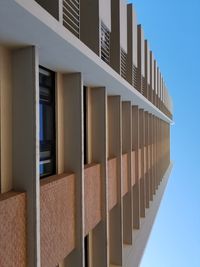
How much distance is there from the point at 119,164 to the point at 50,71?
5.91 metres

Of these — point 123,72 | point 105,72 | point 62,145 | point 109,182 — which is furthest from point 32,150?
point 123,72

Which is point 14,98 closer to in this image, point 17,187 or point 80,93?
point 17,187

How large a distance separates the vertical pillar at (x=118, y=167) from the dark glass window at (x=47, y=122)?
17.2ft

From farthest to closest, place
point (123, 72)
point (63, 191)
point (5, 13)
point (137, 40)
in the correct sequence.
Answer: point (137, 40)
point (123, 72)
point (63, 191)
point (5, 13)

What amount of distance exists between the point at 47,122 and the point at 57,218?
7.49 ft

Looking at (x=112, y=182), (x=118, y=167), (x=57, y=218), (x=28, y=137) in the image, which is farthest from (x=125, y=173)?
(x=28, y=137)

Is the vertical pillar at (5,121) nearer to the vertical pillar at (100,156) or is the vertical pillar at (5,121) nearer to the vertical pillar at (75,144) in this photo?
the vertical pillar at (75,144)

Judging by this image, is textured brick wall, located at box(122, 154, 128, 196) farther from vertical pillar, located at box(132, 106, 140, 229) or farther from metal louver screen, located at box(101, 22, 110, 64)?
metal louver screen, located at box(101, 22, 110, 64)

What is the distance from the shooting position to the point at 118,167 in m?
13.7

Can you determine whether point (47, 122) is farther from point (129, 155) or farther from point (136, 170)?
point (136, 170)

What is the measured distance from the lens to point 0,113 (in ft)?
20.9

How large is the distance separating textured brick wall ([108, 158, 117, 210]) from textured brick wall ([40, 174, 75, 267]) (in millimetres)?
3657

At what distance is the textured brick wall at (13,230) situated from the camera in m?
5.57

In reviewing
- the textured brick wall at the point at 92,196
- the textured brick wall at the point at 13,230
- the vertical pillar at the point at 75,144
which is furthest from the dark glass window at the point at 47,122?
the textured brick wall at the point at 13,230
